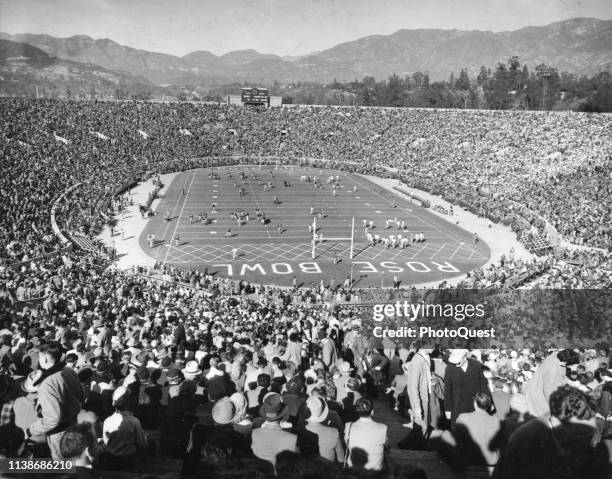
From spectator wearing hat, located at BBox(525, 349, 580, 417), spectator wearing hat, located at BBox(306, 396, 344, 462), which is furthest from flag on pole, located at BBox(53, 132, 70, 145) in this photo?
spectator wearing hat, located at BBox(525, 349, 580, 417)

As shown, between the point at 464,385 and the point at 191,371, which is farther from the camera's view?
the point at 191,371

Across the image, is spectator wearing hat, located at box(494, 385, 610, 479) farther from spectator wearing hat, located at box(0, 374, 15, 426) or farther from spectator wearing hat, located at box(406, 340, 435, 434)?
spectator wearing hat, located at box(0, 374, 15, 426)

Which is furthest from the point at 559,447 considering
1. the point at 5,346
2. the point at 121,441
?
the point at 5,346

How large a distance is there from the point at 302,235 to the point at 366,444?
40.6m

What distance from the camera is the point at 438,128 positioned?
8944 cm

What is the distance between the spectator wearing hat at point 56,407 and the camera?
599 cm

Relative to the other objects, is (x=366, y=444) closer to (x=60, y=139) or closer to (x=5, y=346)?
(x=5, y=346)

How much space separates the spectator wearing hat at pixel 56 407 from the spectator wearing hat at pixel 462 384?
5205mm

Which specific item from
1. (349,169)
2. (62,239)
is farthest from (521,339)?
(349,169)

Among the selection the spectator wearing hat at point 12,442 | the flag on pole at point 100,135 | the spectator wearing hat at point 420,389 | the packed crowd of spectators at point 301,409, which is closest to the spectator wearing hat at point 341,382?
the packed crowd of spectators at point 301,409

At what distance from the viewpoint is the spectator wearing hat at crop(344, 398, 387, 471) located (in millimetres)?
6109

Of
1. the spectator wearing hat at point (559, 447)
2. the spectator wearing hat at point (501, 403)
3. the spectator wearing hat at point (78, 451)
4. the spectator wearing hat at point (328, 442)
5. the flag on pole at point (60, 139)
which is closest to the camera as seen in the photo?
the spectator wearing hat at point (559, 447)

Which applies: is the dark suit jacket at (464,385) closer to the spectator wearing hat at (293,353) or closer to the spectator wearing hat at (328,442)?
the spectator wearing hat at (328,442)

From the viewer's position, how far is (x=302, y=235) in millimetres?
46625
